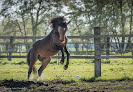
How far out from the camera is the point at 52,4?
22094 millimetres

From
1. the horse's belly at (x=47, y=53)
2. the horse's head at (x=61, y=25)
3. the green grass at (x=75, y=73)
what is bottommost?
the green grass at (x=75, y=73)

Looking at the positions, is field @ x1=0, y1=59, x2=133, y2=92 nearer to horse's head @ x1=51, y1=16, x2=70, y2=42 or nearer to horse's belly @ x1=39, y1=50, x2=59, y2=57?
horse's belly @ x1=39, y1=50, x2=59, y2=57

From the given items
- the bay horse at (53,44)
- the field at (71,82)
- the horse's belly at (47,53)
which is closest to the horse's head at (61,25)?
the bay horse at (53,44)

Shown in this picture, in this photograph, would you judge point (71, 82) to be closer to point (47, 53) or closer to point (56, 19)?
point (47, 53)

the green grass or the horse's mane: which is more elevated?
the horse's mane

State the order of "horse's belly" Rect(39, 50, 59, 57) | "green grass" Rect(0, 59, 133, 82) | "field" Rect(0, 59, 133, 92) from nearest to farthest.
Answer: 1. "field" Rect(0, 59, 133, 92)
2. "horse's belly" Rect(39, 50, 59, 57)
3. "green grass" Rect(0, 59, 133, 82)

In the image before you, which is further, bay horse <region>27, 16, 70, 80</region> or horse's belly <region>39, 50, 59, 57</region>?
horse's belly <region>39, 50, 59, 57</region>

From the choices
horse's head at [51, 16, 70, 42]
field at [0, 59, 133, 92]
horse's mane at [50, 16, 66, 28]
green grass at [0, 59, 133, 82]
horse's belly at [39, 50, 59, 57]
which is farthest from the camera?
green grass at [0, 59, 133, 82]

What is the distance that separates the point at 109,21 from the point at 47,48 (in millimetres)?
15466

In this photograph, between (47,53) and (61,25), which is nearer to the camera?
(61,25)

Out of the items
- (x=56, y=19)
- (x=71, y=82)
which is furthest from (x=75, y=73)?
(x=56, y=19)

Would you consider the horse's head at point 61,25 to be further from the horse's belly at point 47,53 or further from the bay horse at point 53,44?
the horse's belly at point 47,53

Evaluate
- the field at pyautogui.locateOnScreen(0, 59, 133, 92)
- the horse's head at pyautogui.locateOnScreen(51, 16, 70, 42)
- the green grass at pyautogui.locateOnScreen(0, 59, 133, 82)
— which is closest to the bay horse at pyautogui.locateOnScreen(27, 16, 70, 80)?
the horse's head at pyautogui.locateOnScreen(51, 16, 70, 42)

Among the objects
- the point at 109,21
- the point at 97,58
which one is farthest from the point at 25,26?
the point at 97,58
